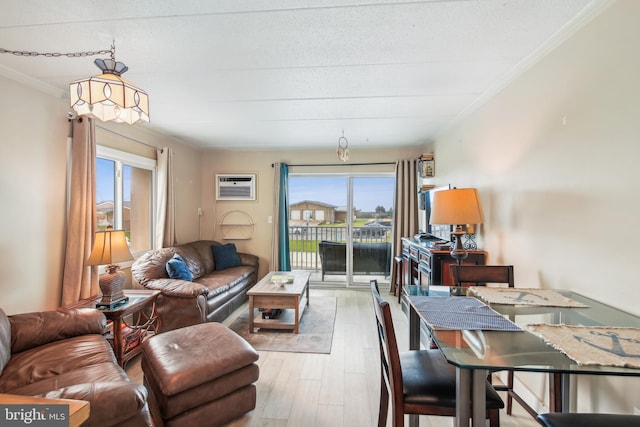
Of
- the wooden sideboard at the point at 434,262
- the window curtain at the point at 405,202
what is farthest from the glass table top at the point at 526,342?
the window curtain at the point at 405,202

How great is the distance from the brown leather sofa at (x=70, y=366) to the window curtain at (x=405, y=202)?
395 centimetres

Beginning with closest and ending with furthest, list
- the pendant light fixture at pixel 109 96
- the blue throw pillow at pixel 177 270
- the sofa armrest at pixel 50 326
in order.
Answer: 1. the pendant light fixture at pixel 109 96
2. the sofa armrest at pixel 50 326
3. the blue throw pillow at pixel 177 270

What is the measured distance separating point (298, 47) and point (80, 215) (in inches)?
94.5

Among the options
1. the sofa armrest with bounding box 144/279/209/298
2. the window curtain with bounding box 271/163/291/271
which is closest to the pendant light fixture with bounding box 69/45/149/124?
the sofa armrest with bounding box 144/279/209/298

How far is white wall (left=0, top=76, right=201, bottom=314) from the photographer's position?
2107 mm

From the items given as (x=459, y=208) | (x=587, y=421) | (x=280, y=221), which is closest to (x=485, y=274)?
(x=459, y=208)

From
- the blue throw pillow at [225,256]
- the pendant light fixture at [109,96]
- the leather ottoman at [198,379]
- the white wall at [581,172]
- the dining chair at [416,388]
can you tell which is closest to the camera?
the dining chair at [416,388]

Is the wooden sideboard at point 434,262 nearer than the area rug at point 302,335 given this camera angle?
Yes

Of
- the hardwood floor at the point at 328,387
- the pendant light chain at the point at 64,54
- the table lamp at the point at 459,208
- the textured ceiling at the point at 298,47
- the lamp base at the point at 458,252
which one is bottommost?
the hardwood floor at the point at 328,387

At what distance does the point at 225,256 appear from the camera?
14.8 ft

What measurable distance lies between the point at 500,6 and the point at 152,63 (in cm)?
228

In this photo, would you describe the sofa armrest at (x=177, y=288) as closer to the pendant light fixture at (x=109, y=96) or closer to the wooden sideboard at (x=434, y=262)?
the pendant light fixture at (x=109, y=96)

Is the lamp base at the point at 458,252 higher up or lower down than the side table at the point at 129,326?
higher up

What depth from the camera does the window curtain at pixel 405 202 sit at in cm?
472
